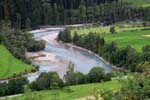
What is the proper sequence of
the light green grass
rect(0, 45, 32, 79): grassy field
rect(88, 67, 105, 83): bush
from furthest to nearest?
the light green grass, rect(0, 45, 32, 79): grassy field, rect(88, 67, 105, 83): bush

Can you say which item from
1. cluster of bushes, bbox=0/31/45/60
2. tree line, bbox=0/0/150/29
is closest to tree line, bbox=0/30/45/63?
cluster of bushes, bbox=0/31/45/60

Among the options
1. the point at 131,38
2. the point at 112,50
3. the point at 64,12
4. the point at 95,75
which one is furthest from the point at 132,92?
the point at 64,12

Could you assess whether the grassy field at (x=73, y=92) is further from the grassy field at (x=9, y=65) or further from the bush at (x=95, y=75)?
the grassy field at (x=9, y=65)

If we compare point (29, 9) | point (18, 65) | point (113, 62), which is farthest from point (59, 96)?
point (29, 9)

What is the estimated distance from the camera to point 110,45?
77875mm

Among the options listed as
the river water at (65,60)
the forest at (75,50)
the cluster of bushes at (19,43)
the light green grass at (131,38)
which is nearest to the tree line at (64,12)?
the forest at (75,50)

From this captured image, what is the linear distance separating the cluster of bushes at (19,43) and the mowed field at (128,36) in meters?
14.0

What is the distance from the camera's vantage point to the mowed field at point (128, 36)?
83.9 meters

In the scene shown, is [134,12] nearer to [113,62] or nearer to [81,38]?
[81,38]

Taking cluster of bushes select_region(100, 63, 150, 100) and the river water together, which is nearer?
cluster of bushes select_region(100, 63, 150, 100)

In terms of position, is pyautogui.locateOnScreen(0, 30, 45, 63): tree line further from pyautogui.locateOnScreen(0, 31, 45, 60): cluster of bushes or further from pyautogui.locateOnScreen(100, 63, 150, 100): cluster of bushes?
pyautogui.locateOnScreen(100, 63, 150, 100): cluster of bushes

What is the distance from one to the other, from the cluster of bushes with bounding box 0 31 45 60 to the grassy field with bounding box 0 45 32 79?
3296 millimetres

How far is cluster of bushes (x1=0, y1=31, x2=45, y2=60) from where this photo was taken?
7648 cm

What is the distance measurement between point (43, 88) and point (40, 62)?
26564 millimetres
